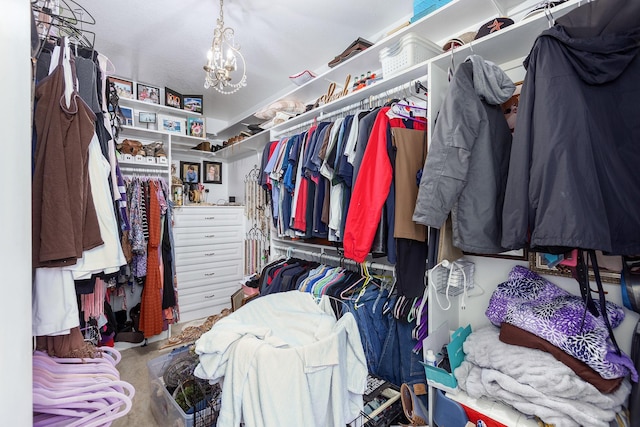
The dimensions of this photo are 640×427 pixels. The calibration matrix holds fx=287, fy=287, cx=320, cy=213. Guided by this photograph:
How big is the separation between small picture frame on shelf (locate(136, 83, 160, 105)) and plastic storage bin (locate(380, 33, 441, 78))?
2.68 meters

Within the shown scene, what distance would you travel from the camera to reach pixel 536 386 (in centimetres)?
103

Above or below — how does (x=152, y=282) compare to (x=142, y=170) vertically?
below

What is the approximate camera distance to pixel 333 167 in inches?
68.7

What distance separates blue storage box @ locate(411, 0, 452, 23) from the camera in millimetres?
1533

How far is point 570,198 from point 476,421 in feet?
3.14

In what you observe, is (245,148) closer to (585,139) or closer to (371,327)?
(371,327)

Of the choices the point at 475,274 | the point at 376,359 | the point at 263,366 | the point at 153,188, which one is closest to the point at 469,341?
the point at 475,274

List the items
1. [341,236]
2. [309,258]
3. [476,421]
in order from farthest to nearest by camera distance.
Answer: [309,258]
[341,236]
[476,421]

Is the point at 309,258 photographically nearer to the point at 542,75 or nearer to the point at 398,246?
the point at 398,246

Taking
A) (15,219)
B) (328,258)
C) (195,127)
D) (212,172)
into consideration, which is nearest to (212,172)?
(212,172)

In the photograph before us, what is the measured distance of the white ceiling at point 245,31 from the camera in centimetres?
199

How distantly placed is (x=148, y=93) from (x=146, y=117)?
34cm

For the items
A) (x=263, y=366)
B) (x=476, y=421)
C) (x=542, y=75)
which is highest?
(x=542, y=75)

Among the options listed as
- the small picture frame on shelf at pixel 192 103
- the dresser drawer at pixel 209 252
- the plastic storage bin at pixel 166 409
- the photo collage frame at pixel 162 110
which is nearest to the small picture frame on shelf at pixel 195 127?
the photo collage frame at pixel 162 110
